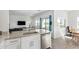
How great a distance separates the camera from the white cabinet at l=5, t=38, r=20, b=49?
4.69 feet

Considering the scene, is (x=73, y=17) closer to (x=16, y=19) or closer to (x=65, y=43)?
(x=65, y=43)

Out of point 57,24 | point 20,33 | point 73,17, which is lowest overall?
point 20,33

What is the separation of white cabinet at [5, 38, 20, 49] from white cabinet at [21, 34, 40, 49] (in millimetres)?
81

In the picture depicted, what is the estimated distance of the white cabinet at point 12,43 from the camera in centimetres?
143

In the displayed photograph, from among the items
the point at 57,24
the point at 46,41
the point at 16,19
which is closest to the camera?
the point at 16,19

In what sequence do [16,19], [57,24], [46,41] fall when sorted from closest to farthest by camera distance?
[16,19], [57,24], [46,41]

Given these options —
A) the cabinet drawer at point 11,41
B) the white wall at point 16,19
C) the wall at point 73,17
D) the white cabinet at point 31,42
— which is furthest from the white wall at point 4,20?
the wall at point 73,17

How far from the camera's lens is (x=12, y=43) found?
1454mm

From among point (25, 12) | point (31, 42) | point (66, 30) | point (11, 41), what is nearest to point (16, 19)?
point (25, 12)

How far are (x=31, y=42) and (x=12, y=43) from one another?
1.04ft

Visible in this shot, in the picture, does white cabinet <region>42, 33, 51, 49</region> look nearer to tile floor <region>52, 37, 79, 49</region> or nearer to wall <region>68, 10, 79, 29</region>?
tile floor <region>52, 37, 79, 49</region>

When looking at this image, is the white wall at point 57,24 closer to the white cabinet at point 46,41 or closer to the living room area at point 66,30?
the living room area at point 66,30

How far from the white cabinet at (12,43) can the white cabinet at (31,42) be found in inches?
3.2
